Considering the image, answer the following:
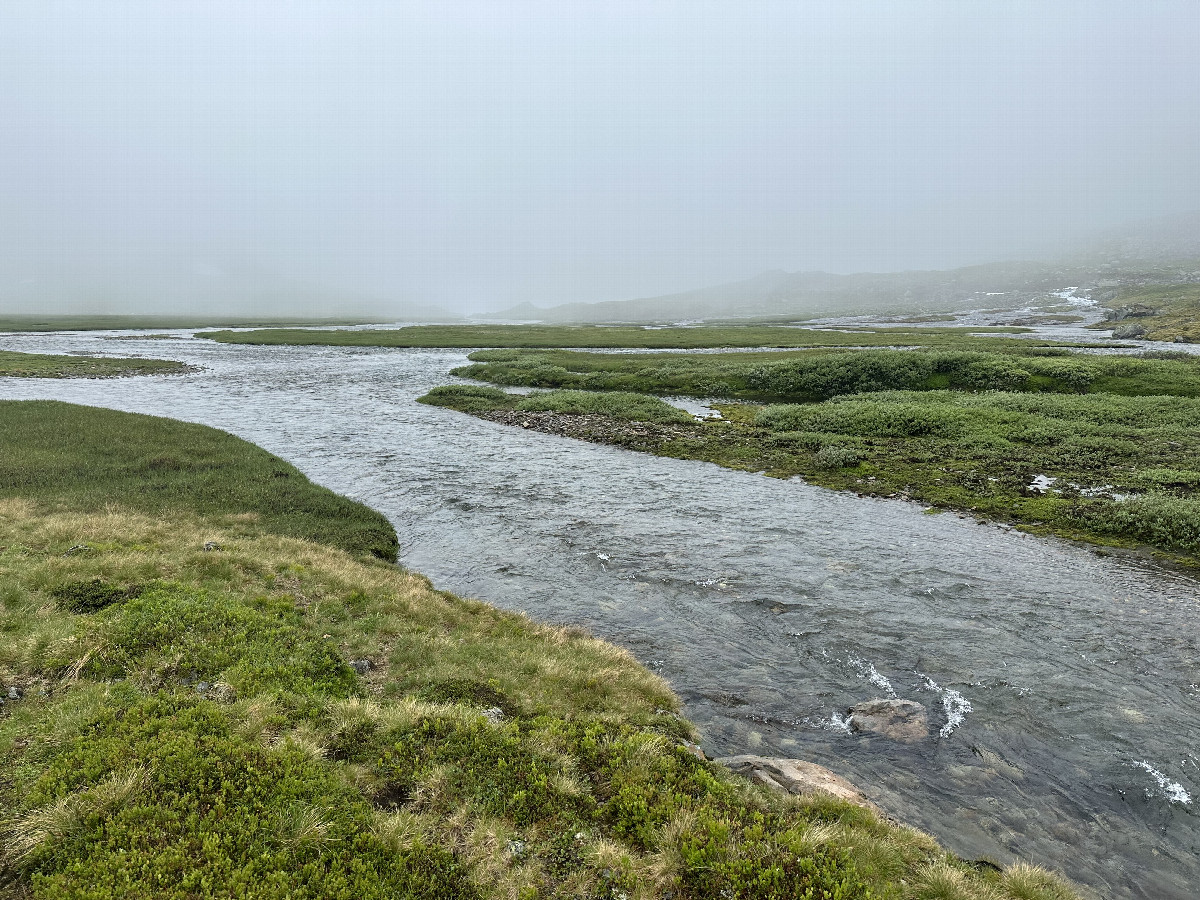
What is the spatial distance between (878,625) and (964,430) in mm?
26369

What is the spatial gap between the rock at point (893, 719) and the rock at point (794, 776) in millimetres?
2029

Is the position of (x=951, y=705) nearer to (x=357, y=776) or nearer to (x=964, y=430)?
(x=357, y=776)

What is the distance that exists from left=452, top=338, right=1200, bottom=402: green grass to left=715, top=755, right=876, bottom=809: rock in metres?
Result: 47.6

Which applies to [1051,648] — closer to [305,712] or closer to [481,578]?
[481,578]

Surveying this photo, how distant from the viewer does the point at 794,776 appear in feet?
34.0

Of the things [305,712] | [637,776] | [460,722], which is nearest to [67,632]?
[305,712]

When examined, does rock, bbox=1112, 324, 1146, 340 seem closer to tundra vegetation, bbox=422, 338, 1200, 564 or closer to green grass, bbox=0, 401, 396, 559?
tundra vegetation, bbox=422, 338, 1200, 564

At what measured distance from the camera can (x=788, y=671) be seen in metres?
14.6

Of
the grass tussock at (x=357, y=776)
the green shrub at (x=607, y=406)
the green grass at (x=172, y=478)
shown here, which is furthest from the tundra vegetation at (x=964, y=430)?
the grass tussock at (x=357, y=776)

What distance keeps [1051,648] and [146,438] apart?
143ft

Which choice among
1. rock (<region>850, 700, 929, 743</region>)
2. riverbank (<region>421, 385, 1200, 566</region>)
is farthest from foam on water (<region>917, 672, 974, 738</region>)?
riverbank (<region>421, 385, 1200, 566</region>)

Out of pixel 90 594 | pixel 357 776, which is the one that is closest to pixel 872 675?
pixel 357 776

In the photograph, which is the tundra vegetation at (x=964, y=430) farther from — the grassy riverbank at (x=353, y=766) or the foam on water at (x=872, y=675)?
the grassy riverbank at (x=353, y=766)

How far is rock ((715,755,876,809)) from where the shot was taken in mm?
10016
